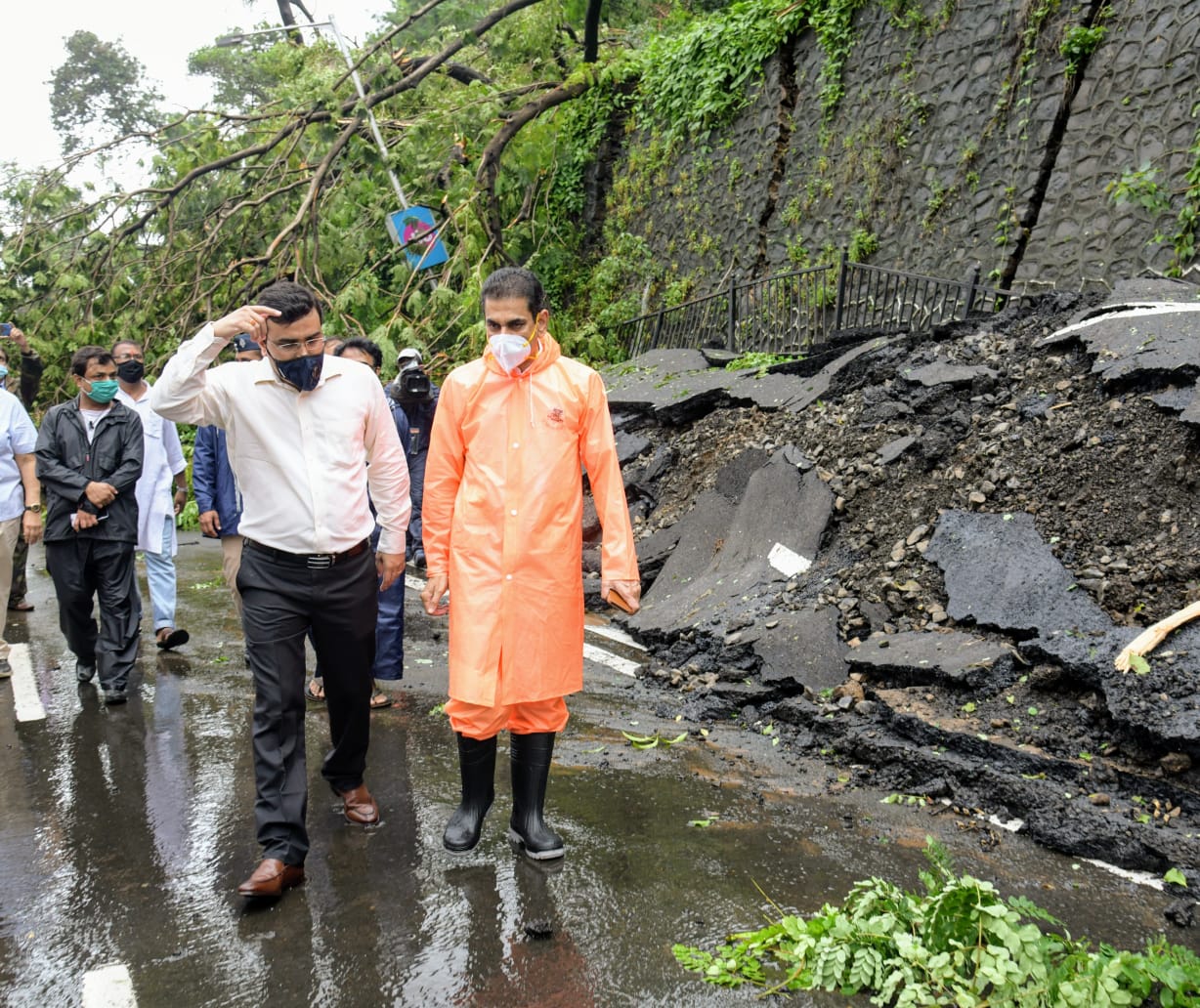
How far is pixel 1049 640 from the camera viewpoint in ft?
17.2

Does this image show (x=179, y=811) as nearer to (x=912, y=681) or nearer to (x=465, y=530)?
(x=465, y=530)

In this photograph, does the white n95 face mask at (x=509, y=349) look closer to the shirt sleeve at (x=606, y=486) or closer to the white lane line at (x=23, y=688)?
the shirt sleeve at (x=606, y=486)

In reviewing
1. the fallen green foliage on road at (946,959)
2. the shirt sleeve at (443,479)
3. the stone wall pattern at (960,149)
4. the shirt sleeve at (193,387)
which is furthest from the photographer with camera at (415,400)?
the stone wall pattern at (960,149)

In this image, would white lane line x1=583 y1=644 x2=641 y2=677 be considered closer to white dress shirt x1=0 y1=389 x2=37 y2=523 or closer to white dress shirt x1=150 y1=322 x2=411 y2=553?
white dress shirt x1=150 y1=322 x2=411 y2=553

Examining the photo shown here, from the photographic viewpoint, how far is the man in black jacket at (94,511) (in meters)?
6.49

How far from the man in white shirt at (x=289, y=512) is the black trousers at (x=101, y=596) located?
9.46 ft

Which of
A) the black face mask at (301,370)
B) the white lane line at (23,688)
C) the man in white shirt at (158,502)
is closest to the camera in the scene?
the black face mask at (301,370)

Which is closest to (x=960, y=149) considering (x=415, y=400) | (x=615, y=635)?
(x=615, y=635)

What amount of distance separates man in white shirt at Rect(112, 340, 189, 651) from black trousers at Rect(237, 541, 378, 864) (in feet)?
12.0

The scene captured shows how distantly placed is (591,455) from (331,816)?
183cm

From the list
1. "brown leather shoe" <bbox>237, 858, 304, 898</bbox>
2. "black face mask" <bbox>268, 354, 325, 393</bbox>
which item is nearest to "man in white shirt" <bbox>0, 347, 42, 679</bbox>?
"black face mask" <bbox>268, 354, 325, 393</bbox>

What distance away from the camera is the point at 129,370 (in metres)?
6.99

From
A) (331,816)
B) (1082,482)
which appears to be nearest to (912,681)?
(1082,482)

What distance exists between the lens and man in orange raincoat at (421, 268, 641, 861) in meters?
3.89
